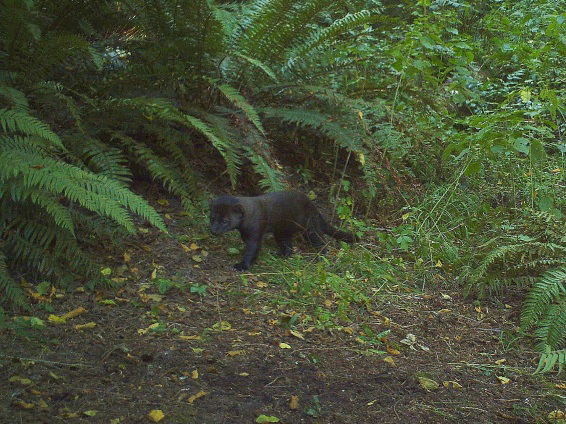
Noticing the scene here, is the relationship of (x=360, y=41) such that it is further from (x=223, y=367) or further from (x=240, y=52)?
(x=223, y=367)

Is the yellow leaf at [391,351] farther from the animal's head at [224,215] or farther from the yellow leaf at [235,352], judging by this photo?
the animal's head at [224,215]

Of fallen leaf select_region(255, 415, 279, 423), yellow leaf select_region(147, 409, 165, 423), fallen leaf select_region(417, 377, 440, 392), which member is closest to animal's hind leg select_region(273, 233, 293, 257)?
fallen leaf select_region(417, 377, 440, 392)

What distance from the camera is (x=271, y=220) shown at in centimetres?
533

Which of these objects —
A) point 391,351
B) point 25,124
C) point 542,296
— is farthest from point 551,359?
point 25,124

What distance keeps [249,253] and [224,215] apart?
1.18 ft

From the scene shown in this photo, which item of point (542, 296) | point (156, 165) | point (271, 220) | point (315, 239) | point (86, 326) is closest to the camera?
point (86, 326)

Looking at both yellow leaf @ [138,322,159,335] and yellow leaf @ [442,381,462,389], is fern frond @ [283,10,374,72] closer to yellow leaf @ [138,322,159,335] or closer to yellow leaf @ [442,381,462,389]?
yellow leaf @ [138,322,159,335]

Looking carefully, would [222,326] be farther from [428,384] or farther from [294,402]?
[428,384]

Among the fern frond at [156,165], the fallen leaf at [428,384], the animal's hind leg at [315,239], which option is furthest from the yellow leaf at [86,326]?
the animal's hind leg at [315,239]

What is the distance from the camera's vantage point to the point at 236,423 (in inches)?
120

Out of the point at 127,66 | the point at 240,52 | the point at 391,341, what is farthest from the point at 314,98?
the point at 391,341

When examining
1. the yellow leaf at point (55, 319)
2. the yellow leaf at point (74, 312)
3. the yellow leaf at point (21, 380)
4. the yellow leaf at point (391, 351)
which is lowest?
the yellow leaf at point (55, 319)

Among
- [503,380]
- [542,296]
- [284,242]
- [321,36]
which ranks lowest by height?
[284,242]

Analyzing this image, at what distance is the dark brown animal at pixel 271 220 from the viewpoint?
5035 millimetres
